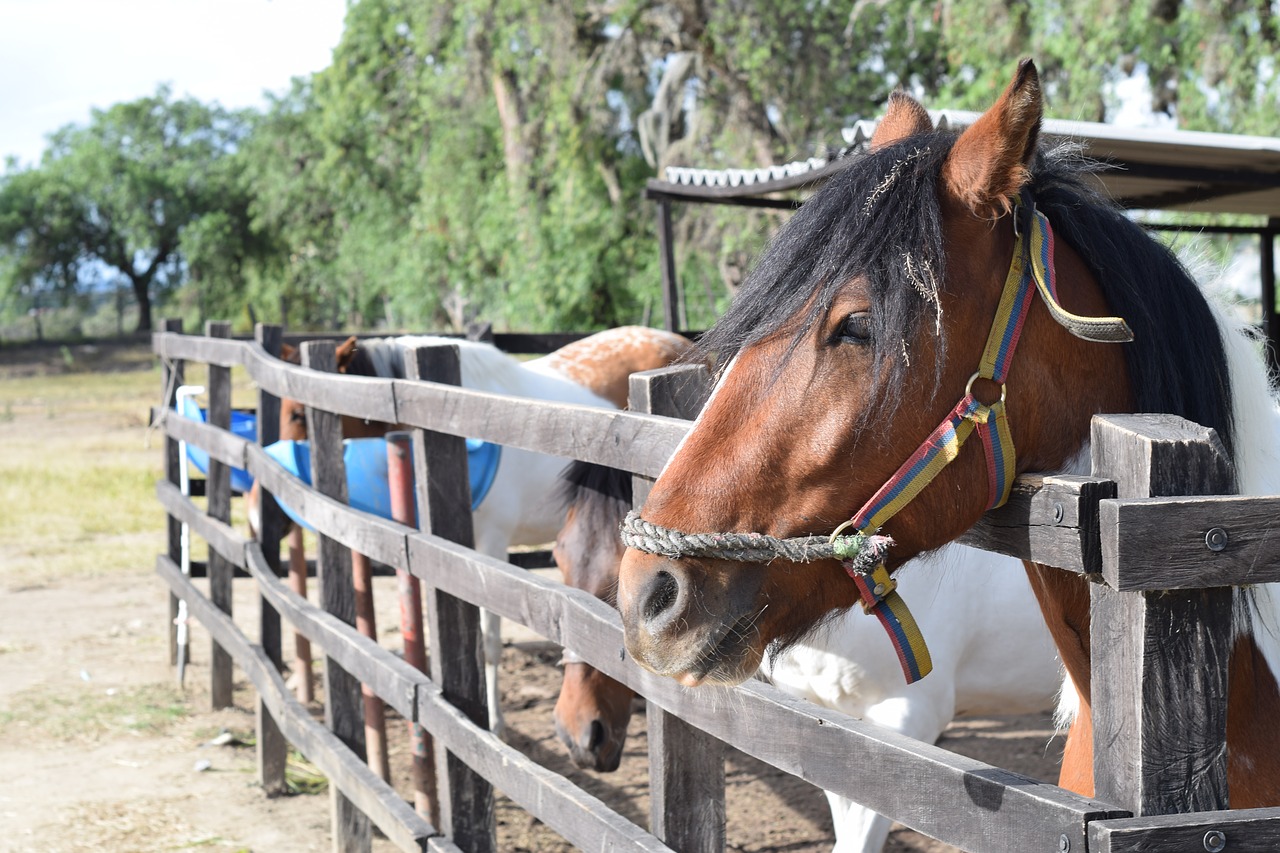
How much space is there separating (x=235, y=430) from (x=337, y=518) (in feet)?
10.5

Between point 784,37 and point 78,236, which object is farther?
point 78,236

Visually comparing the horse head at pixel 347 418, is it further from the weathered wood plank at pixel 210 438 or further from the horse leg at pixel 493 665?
the horse leg at pixel 493 665

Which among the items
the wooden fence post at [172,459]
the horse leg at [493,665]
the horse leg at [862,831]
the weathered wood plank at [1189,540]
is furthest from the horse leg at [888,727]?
the wooden fence post at [172,459]

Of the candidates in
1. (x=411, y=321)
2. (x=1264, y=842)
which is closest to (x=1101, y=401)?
(x=1264, y=842)

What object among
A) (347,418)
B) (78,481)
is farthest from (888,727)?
(78,481)

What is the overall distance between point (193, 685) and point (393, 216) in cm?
1790

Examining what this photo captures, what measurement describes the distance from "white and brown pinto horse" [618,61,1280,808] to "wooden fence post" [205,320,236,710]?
4429 mm

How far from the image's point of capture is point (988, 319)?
55.8 inches

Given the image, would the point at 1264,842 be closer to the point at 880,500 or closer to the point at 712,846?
the point at 880,500

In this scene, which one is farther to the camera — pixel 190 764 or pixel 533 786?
pixel 190 764

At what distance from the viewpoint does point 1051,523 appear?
1222 millimetres

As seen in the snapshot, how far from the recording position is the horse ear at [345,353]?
532cm

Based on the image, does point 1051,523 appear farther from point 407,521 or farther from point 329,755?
point 329,755

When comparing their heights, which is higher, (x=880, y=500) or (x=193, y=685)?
(x=880, y=500)
